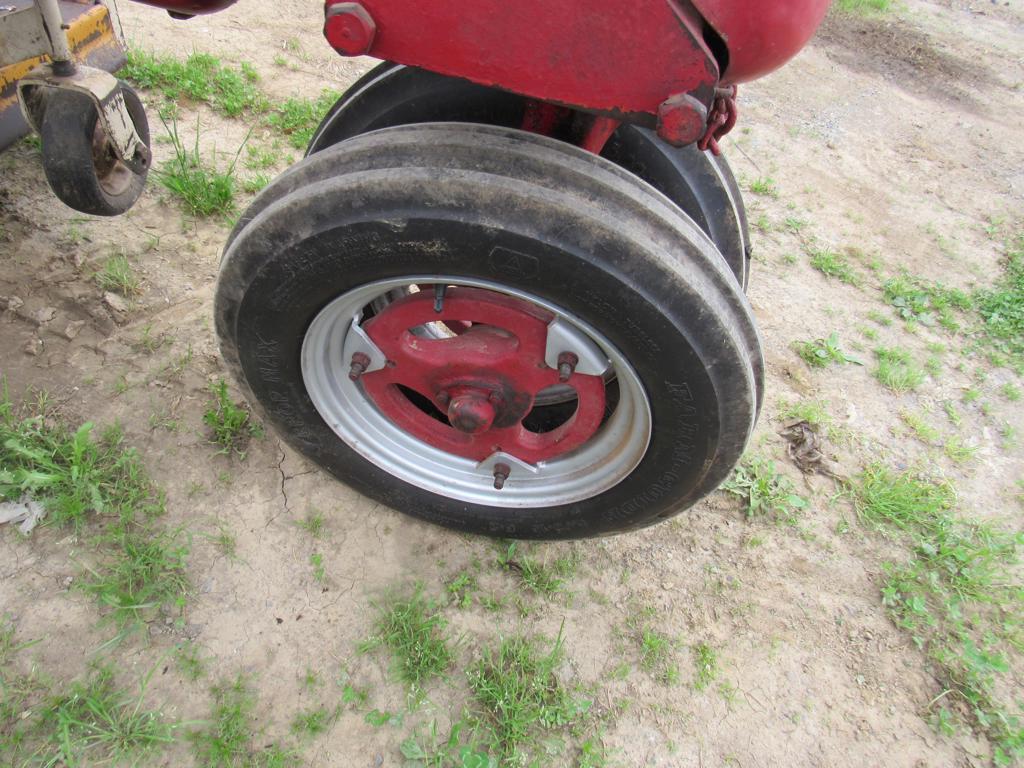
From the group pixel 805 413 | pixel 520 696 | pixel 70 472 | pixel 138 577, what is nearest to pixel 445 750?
pixel 520 696

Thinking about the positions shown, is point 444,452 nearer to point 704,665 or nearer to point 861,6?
point 704,665

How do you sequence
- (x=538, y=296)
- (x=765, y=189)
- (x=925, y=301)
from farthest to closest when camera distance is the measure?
(x=765, y=189), (x=925, y=301), (x=538, y=296)

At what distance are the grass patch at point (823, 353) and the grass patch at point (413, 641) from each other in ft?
6.91

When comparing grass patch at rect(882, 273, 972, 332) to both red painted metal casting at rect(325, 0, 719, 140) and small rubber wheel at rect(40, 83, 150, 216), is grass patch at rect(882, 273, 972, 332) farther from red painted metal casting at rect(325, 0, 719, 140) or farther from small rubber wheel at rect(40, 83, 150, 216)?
small rubber wheel at rect(40, 83, 150, 216)

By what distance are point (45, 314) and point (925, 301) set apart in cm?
405

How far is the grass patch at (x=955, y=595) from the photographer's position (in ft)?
6.91

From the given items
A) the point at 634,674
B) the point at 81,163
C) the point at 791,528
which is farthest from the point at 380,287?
the point at 791,528

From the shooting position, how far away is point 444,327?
2453 mm

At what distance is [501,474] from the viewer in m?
2.06

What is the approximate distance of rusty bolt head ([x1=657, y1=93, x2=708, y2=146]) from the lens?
51.3 inches

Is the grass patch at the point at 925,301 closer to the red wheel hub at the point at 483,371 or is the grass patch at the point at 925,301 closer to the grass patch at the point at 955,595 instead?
the grass patch at the point at 955,595

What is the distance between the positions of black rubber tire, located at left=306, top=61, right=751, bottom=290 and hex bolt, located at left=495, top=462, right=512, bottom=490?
99cm

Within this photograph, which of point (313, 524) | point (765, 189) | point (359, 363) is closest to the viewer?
point (359, 363)

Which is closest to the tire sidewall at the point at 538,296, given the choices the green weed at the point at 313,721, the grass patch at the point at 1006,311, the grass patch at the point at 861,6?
the green weed at the point at 313,721
